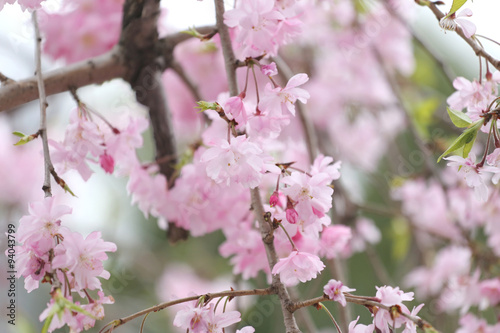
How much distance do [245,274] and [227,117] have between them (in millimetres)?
405

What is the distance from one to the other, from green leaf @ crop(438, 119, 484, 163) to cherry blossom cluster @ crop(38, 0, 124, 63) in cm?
99

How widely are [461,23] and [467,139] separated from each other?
0.17 meters

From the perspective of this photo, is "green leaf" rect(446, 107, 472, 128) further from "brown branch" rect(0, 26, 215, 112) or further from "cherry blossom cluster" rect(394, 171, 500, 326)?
"cherry blossom cluster" rect(394, 171, 500, 326)

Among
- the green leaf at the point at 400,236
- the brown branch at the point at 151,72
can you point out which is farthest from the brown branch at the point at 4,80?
the green leaf at the point at 400,236

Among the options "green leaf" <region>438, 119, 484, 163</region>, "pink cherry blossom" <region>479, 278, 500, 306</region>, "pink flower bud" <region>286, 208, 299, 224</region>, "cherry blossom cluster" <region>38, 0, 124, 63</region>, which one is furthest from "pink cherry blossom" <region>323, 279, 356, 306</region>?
"cherry blossom cluster" <region>38, 0, 124, 63</region>

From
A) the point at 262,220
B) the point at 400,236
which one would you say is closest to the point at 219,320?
the point at 262,220

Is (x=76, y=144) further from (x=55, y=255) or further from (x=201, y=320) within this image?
(x=201, y=320)

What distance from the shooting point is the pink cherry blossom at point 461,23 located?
0.74 m

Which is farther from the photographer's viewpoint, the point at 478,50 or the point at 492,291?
the point at 492,291

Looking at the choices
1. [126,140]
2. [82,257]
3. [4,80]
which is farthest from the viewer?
[126,140]

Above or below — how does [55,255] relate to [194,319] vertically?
above

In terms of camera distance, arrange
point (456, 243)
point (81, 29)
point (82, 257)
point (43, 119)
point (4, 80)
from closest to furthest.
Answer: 1. point (82, 257)
2. point (43, 119)
3. point (4, 80)
4. point (81, 29)
5. point (456, 243)

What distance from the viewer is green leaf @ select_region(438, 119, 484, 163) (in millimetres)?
692

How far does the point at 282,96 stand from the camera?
0.75 metres
